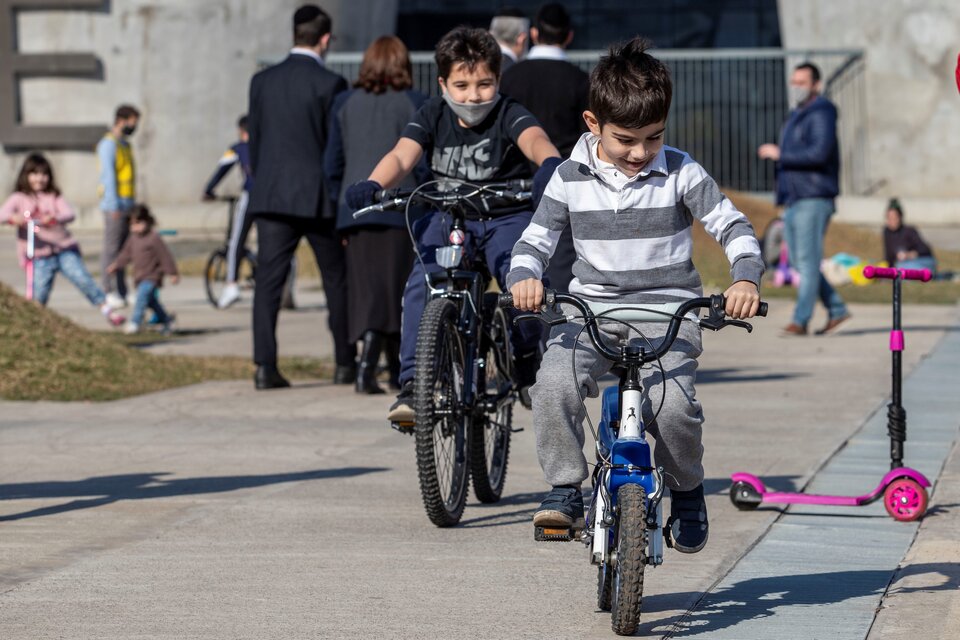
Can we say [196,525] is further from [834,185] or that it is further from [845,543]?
[834,185]

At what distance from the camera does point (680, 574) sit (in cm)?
575

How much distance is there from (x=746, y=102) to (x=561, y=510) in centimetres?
2460

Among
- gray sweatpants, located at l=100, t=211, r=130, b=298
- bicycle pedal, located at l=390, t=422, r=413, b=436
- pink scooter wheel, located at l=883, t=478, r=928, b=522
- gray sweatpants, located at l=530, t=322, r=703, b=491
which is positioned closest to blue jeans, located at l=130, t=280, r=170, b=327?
gray sweatpants, located at l=100, t=211, r=130, b=298

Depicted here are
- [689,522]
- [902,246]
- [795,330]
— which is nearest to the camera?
[689,522]

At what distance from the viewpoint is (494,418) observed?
7168mm

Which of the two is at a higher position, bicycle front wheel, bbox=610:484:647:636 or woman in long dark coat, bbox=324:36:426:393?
woman in long dark coat, bbox=324:36:426:393

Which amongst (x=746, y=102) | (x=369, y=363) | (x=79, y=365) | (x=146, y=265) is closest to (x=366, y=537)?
(x=369, y=363)

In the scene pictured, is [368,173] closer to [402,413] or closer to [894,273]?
[402,413]

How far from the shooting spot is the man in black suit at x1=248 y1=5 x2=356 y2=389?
10.8 metres

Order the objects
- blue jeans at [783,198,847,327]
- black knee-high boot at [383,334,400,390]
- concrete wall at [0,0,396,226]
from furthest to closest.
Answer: concrete wall at [0,0,396,226] → blue jeans at [783,198,847,327] → black knee-high boot at [383,334,400,390]

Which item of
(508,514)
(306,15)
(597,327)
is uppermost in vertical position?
(306,15)

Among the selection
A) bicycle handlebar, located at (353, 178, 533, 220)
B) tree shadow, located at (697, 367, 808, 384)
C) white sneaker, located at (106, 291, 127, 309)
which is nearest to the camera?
bicycle handlebar, located at (353, 178, 533, 220)

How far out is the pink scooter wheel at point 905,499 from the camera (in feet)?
21.7

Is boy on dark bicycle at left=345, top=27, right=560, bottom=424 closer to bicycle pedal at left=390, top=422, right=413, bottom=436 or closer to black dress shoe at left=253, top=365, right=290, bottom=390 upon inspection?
bicycle pedal at left=390, top=422, right=413, bottom=436
